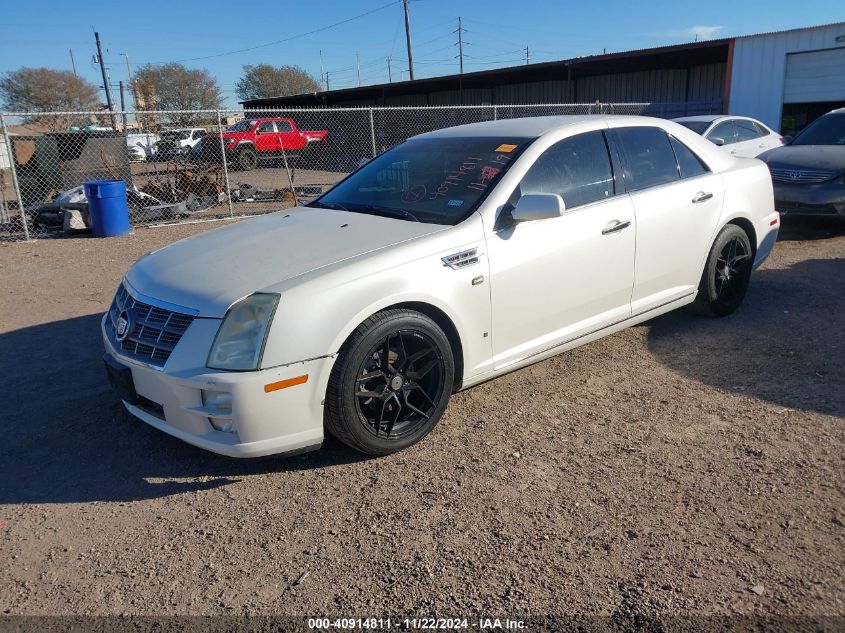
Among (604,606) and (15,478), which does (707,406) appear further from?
(15,478)

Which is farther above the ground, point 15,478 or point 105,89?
point 105,89

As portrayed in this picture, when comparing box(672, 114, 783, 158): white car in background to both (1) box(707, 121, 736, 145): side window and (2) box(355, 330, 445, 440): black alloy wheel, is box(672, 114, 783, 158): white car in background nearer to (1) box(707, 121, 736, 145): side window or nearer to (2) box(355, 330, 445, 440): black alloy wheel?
(1) box(707, 121, 736, 145): side window

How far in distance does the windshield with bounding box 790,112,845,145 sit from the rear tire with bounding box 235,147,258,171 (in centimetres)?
1849

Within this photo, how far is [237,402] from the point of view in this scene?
9.60 feet

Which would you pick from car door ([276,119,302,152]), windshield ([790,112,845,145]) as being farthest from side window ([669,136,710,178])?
car door ([276,119,302,152])

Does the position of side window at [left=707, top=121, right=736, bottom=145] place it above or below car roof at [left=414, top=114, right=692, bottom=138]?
below

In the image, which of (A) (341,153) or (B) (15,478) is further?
(A) (341,153)

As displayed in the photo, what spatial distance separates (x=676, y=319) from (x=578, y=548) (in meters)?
3.28

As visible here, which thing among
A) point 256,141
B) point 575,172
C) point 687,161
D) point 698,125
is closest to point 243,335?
point 575,172

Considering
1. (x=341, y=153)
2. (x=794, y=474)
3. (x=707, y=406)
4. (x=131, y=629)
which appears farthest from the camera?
(x=341, y=153)

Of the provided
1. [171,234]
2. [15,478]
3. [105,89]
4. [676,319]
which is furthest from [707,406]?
[105,89]

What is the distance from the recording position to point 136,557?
273 cm

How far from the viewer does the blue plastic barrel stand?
34.3 ft

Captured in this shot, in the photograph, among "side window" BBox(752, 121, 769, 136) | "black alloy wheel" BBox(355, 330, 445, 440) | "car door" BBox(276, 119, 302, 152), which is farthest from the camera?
"car door" BBox(276, 119, 302, 152)
